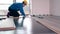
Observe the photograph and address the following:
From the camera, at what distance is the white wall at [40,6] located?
10031 millimetres

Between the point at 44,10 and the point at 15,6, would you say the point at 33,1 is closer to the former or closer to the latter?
the point at 44,10

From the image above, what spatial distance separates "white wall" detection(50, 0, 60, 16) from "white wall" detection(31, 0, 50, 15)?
302mm

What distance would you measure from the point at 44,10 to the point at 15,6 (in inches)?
132

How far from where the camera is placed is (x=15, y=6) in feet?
23.2

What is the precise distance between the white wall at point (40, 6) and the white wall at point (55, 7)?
0.30 metres

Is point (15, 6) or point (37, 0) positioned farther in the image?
point (37, 0)

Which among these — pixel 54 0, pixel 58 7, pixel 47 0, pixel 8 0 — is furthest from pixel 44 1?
pixel 8 0

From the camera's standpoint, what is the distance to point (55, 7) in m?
9.15

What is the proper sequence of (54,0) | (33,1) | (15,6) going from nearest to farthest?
(15,6) → (54,0) → (33,1)

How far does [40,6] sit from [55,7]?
3.97 feet

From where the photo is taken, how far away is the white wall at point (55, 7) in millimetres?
8592

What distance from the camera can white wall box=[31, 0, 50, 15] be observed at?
10.0 metres

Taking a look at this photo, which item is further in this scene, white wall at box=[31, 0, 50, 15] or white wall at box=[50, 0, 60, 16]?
white wall at box=[31, 0, 50, 15]

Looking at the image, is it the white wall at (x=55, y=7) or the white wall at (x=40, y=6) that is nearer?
the white wall at (x=55, y=7)
